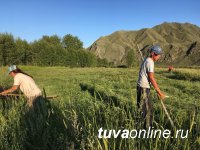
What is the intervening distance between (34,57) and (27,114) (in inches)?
2831

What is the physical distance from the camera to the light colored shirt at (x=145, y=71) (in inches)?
297

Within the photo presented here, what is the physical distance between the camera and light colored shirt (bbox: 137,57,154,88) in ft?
24.8

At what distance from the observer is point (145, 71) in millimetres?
7723

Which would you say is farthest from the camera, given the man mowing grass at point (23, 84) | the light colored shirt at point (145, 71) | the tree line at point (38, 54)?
the tree line at point (38, 54)

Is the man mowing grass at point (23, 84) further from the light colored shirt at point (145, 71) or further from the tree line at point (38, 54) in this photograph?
the tree line at point (38, 54)

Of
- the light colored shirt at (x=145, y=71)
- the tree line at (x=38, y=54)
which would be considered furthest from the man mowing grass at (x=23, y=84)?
the tree line at (x=38, y=54)

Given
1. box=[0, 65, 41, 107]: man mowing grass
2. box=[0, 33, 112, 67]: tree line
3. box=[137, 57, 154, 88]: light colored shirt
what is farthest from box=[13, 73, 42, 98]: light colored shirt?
box=[0, 33, 112, 67]: tree line

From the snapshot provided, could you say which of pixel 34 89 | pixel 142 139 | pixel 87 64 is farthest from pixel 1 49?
pixel 142 139

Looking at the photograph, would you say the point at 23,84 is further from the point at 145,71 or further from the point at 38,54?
the point at 38,54

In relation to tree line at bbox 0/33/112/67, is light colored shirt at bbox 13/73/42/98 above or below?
below

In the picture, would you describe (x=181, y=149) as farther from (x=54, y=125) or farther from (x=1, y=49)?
(x=1, y=49)

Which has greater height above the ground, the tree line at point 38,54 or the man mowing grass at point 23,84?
the tree line at point 38,54

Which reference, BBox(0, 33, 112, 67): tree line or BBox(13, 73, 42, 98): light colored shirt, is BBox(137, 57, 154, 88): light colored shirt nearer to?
BBox(13, 73, 42, 98): light colored shirt

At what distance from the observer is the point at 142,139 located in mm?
4109
